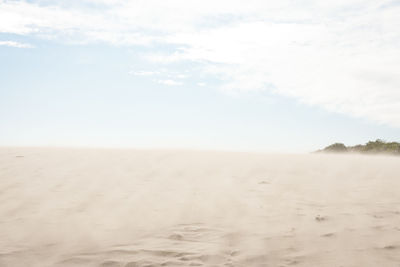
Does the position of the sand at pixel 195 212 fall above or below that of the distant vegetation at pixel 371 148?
below

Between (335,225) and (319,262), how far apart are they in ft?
3.03

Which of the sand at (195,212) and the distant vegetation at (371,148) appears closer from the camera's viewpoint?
the sand at (195,212)

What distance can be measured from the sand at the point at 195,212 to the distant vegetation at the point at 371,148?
29.2 ft

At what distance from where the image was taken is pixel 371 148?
16312 mm

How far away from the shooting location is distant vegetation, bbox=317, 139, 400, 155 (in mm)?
14856

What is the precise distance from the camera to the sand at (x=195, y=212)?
3295mm

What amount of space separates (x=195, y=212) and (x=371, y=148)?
14.3 m

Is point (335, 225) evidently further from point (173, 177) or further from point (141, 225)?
point (173, 177)

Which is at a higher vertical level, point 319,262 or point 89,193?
point 89,193

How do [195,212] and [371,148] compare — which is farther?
[371,148]

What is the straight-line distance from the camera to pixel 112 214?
430cm

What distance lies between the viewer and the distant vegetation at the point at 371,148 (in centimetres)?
1486

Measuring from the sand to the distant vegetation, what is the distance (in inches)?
351

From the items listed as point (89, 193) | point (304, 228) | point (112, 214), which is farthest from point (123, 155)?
point (304, 228)
